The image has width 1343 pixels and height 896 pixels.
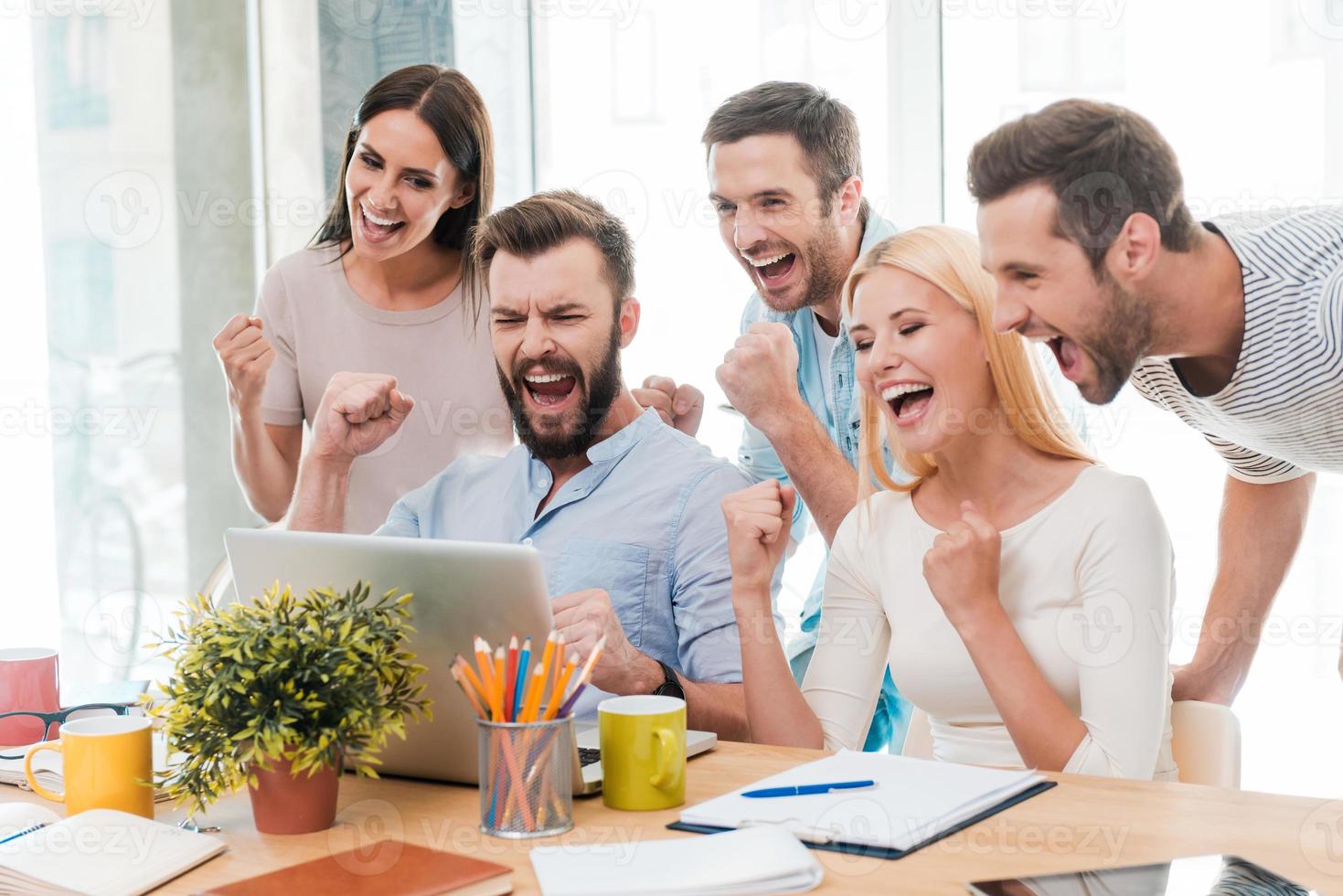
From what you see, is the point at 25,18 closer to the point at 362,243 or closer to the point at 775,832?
the point at 362,243

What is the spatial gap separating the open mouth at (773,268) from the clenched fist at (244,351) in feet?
2.45

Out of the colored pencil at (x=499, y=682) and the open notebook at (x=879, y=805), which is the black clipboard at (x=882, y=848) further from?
the colored pencil at (x=499, y=682)

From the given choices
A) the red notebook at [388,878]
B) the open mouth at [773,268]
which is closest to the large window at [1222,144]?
the open mouth at [773,268]

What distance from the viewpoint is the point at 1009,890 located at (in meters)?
0.85

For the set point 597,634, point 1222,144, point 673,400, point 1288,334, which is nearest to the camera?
point 597,634

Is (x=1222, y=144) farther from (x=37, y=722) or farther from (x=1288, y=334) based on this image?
(x=37, y=722)

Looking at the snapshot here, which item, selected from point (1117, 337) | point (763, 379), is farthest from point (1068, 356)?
point (763, 379)

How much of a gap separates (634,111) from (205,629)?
7.03 ft

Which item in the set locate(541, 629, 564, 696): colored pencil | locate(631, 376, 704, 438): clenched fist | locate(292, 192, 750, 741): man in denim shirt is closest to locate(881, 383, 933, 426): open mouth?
locate(292, 192, 750, 741): man in denim shirt

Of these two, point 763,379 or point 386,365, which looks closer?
point 763,379

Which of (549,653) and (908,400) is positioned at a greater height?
(908,400)

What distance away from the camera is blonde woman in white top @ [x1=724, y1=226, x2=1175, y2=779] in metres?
1.29

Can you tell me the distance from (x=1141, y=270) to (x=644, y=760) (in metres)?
0.76

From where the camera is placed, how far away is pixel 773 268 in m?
1.99
